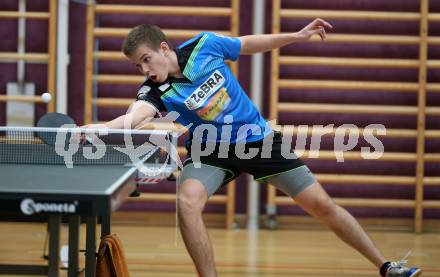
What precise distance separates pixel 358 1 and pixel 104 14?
2.14m

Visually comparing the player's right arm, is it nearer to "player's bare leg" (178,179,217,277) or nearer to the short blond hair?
the short blond hair

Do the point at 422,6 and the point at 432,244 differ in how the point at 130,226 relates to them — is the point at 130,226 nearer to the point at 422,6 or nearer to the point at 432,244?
the point at 432,244

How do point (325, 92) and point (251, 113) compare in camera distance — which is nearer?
point (251, 113)

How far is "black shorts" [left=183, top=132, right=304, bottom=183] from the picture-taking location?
3.60 meters

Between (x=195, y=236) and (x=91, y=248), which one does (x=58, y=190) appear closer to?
(x=91, y=248)

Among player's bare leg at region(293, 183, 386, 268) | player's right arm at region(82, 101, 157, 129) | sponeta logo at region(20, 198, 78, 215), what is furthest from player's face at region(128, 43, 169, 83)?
sponeta logo at region(20, 198, 78, 215)

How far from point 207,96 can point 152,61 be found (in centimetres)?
35

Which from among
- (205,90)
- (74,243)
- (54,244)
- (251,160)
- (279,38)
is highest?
(279,38)

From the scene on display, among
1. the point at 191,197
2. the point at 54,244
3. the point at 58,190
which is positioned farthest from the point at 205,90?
the point at 58,190

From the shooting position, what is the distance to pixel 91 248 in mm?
2984

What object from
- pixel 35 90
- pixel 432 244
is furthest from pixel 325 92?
pixel 35 90

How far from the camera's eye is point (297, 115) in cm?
640

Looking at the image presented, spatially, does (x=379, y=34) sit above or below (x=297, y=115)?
above

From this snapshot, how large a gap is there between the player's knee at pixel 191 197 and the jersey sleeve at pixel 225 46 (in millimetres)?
724
